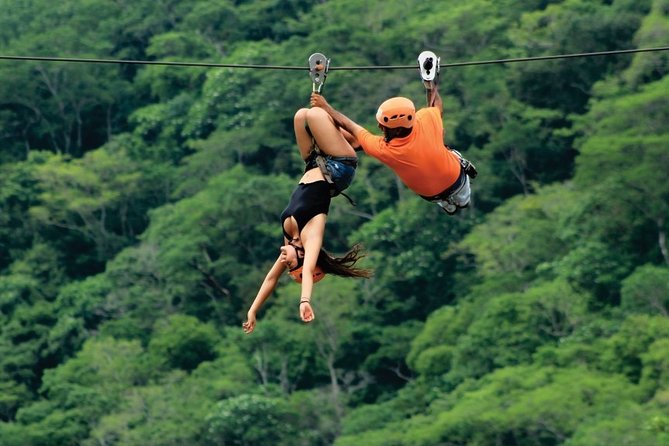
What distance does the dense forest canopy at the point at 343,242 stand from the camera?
90.0 ft

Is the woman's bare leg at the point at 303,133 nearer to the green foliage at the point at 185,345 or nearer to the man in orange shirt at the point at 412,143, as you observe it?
the man in orange shirt at the point at 412,143

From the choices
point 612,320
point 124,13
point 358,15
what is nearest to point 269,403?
point 612,320

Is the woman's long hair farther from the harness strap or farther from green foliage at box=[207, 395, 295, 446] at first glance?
green foliage at box=[207, 395, 295, 446]

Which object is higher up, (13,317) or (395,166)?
(395,166)

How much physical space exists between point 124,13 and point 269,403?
56.6 ft

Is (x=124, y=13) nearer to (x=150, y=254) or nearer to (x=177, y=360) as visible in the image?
(x=150, y=254)

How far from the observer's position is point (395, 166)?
8.27m

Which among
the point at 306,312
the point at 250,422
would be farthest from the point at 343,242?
the point at 306,312

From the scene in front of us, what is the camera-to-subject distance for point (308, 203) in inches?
322

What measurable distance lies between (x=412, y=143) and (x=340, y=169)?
1.14ft

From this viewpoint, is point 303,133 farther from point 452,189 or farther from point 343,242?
point 343,242

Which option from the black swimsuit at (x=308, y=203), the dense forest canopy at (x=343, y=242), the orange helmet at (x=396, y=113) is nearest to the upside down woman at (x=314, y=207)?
the black swimsuit at (x=308, y=203)

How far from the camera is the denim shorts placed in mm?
8219

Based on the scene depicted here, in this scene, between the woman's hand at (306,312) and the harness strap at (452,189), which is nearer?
the woman's hand at (306,312)
